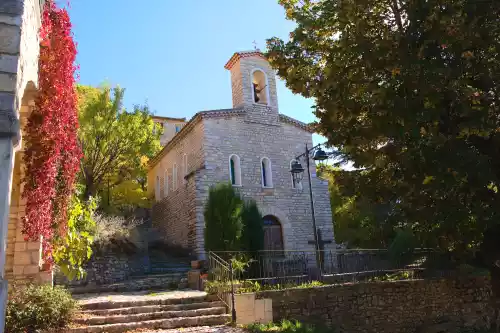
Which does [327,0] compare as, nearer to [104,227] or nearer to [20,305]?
[20,305]

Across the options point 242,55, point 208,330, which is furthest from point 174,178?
point 208,330

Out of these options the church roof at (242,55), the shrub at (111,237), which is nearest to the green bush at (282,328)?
the shrub at (111,237)

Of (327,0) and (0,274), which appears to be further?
(327,0)

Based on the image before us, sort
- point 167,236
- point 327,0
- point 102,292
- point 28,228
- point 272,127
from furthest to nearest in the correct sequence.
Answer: point 167,236 < point 272,127 < point 102,292 < point 327,0 < point 28,228

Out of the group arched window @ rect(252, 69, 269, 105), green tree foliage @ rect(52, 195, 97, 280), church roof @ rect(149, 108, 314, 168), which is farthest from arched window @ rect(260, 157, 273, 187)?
green tree foliage @ rect(52, 195, 97, 280)

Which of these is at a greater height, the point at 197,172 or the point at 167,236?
the point at 197,172

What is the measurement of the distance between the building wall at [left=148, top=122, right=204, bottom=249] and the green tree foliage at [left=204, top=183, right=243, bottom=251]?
105 inches

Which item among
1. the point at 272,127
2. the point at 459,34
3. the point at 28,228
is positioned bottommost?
the point at 28,228

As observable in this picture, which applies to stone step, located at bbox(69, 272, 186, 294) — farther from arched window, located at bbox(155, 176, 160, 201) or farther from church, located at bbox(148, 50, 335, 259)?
arched window, located at bbox(155, 176, 160, 201)

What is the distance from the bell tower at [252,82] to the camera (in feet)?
63.6

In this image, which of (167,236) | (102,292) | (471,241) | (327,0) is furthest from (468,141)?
(167,236)

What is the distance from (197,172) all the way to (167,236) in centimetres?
615

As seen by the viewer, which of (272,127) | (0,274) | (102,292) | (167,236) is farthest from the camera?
(167,236)

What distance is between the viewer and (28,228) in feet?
21.0
